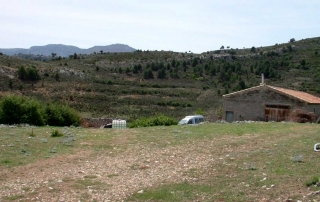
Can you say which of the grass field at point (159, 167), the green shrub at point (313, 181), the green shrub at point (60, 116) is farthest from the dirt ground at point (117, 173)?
the green shrub at point (60, 116)

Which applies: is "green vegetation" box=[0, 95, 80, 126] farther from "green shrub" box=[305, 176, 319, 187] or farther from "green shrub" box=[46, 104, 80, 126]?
"green shrub" box=[305, 176, 319, 187]

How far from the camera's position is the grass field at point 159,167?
10.1 m

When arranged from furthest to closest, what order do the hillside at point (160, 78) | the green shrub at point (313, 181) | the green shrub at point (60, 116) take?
the hillside at point (160, 78) < the green shrub at point (60, 116) < the green shrub at point (313, 181)

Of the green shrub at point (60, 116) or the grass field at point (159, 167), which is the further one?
the green shrub at point (60, 116)

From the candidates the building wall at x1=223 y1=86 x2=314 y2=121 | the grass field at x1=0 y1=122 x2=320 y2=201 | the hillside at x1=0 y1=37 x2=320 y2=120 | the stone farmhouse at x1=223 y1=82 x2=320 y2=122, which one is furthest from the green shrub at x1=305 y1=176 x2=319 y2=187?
the hillside at x1=0 y1=37 x2=320 y2=120

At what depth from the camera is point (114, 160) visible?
1465cm

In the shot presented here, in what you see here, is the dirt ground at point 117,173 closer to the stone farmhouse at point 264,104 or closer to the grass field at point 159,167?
the grass field at point 159,167

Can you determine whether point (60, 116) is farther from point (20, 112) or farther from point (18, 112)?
point (18, 112)

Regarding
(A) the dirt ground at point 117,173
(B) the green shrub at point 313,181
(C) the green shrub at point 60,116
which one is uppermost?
(B) the green shrub at point 313,181

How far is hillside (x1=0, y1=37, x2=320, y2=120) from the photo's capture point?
197 ft

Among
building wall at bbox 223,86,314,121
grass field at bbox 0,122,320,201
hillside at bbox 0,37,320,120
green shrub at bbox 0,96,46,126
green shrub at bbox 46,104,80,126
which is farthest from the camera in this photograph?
hillside at bbox 0,37,320,120

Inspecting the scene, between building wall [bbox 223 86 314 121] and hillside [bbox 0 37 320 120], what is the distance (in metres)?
15.0

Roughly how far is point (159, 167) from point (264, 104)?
70.2 feet

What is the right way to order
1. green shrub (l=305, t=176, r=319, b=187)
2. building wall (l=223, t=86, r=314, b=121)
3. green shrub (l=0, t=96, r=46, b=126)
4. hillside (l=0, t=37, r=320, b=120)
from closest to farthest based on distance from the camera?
green shrub (l=305, t=176, r=319, b=187) → green shrub (l=0, t=96, r=46, b=126) → building wall (l=223, t=86, r=314, b=121) → hillside (l=0, t=37, r=320, b=120)
